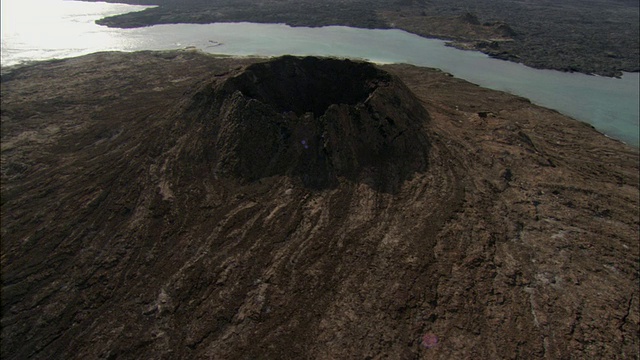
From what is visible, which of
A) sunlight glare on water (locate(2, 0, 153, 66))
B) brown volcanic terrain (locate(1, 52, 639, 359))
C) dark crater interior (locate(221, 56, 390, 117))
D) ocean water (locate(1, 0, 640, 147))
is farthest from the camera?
sunlight glare on water (locate(2, 0, 153, 66))

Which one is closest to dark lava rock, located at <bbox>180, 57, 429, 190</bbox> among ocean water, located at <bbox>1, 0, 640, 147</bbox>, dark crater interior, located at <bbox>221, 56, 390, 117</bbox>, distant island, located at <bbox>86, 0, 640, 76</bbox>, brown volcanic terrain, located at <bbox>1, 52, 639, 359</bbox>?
brown volcanic terrain, located at <bbox>1, 52, 639, 359</bbox>

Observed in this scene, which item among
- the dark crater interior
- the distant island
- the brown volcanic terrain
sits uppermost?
the distant island

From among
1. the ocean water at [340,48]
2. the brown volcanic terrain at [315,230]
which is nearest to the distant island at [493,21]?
the ocean water at [340,48]

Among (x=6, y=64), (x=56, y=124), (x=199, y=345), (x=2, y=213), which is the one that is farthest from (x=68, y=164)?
(x=6, y=64)

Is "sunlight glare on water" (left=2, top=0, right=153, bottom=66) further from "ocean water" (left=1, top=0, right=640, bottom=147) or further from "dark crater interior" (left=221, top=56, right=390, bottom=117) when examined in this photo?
"dark crater interior" (left=221, top=56, right=390, bottom=117)

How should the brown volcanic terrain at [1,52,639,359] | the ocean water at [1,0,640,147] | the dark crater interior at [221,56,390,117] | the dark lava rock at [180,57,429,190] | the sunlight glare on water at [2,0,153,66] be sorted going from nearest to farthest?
the brown volcanic terrain at [1,52,639,359], the dark lava rock at [180,57,429,190], the dark crater interior at [221,56,390,117], the ocean water at [1,0,640,147], the sunlight glare on water at [2,0,153,66]

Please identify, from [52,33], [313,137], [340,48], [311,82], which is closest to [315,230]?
[313,137]
